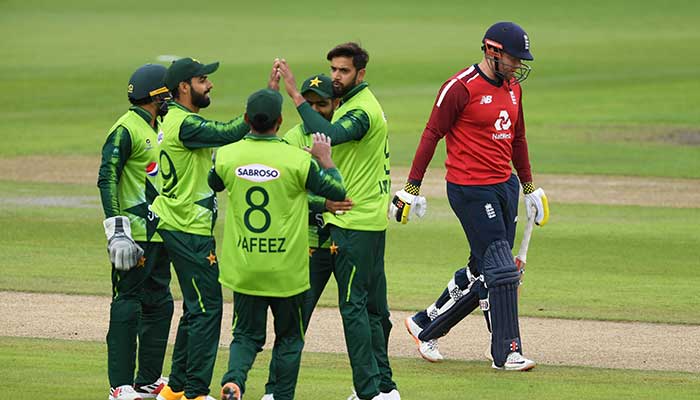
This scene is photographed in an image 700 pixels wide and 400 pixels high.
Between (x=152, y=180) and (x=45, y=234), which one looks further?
(x=45, y=234)

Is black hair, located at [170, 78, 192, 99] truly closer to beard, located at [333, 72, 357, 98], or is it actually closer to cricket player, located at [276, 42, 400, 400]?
cricket player, located at [276, 42, 400, 400]

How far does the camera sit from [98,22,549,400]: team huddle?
802cm

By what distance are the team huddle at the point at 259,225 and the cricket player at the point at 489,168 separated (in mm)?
17

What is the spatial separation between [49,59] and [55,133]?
1734 cm

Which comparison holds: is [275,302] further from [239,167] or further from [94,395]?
[94,395]

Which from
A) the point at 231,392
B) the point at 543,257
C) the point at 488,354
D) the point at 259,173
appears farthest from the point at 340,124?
the point at 543,257

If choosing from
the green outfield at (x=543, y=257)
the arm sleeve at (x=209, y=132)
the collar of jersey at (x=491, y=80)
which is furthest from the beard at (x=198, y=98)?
the green outfield at (x=543, y=257)

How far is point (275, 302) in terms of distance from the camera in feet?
26.8

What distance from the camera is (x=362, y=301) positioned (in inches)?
348

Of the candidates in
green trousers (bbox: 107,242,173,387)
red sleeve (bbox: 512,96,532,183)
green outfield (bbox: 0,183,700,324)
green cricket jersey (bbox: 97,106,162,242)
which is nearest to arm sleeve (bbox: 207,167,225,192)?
green cricket jersey (bbox: 97,106,162,242)

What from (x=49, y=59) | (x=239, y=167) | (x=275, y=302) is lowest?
(x=49, y=59)

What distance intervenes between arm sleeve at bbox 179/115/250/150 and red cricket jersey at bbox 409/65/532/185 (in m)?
2.14

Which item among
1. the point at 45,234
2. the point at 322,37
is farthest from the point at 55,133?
the point at 322,37

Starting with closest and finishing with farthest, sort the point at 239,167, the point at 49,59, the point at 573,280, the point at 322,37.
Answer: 1. the point at 239,167
2. the point at 573,280
3. the point at 49,59
4. the point at 322,37
